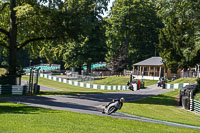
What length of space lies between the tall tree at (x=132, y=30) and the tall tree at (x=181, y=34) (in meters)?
22.4

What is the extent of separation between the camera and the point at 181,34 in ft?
112

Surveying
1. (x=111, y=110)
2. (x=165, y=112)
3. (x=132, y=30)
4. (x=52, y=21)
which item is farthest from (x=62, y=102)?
(x=132, y=30)

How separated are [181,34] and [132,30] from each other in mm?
33193

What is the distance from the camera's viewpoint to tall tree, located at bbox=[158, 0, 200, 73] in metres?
26.5

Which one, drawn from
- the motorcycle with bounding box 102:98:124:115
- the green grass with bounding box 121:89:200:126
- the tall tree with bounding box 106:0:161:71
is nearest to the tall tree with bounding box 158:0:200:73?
the green grass with bounding box 121:89:200:126

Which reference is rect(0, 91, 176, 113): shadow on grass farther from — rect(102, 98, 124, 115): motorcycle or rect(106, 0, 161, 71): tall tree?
rect(106, 0, 161, 71): tall tree

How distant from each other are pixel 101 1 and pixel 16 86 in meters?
40.9

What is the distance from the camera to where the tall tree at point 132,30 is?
62.7 m

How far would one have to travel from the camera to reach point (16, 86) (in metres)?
25.6

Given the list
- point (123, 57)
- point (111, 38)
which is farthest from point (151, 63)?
point (111, 38)

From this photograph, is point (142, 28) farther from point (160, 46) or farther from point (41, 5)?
point (41, 5)

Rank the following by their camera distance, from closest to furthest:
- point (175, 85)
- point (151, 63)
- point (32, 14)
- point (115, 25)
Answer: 1. point (32, 14)
2. point (175, 85)
3. point (151, 63)
4. point (115, 25)

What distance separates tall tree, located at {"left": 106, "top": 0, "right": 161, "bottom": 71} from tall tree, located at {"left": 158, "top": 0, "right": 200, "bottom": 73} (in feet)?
73.4

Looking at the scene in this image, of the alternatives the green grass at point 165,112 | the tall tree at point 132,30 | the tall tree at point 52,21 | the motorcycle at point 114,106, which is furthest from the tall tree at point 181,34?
the tall tree at point 132,30
